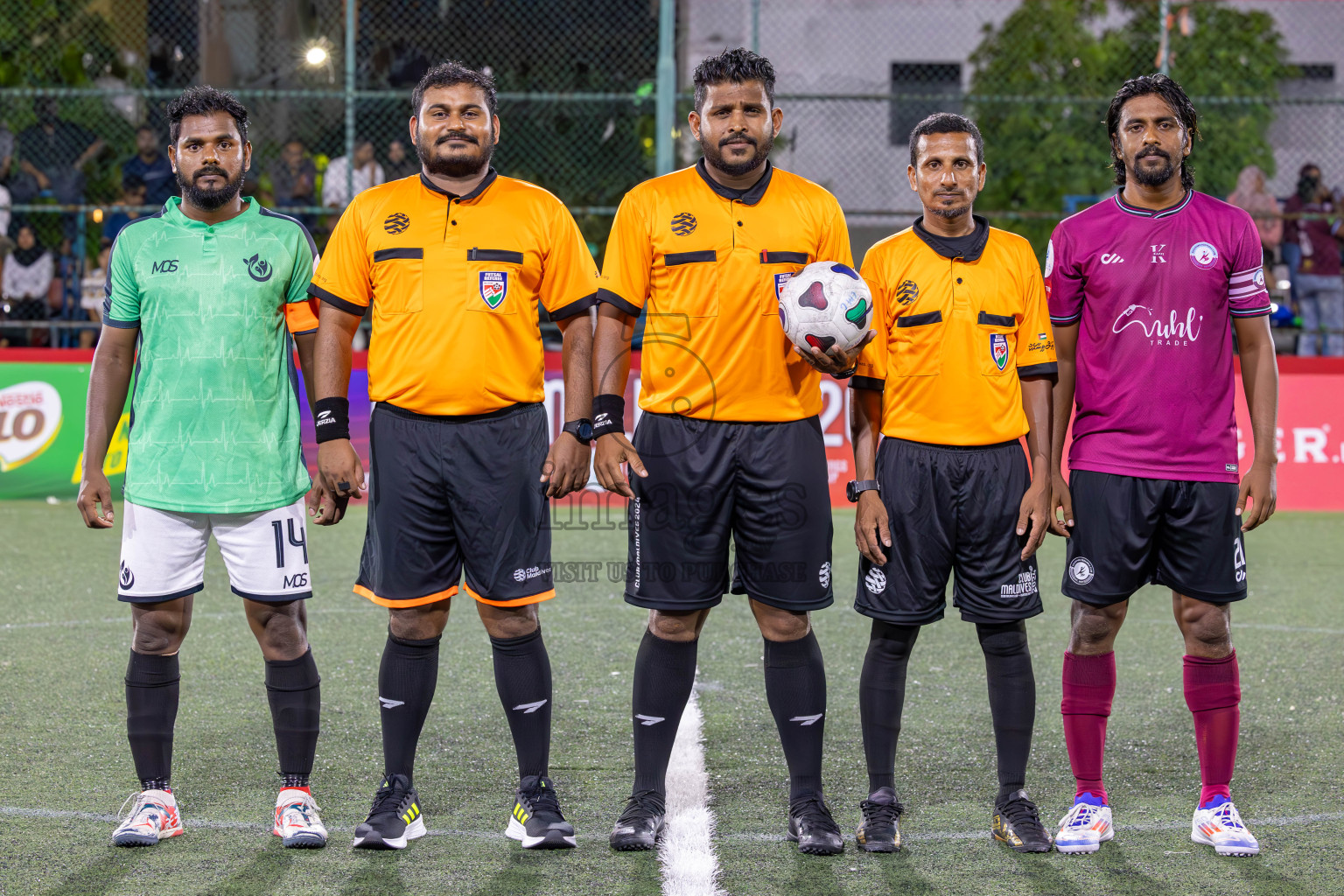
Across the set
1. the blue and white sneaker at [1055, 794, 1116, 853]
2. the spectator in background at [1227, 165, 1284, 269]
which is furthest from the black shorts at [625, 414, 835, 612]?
the spectator in background at [1227, 165, 1284, 269]

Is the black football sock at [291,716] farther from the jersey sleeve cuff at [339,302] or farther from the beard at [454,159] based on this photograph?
the beard at [454,159]

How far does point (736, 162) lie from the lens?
13.2 ft

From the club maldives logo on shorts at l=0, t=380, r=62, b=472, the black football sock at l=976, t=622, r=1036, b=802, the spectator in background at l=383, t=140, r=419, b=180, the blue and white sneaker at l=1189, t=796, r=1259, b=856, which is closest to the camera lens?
the blue and white sneaker at l=1189, t=796, r=1259, b=856

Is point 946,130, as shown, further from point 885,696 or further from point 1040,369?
point 885,696

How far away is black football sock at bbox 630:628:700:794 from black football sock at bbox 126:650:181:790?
1391 mm

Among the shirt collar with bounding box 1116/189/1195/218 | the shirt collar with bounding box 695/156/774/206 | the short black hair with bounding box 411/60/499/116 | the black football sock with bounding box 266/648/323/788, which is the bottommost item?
the black football sock with bounding box 266/648/323/788

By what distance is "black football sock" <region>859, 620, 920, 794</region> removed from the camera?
163 inches

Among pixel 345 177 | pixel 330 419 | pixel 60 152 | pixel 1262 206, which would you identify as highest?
pixel 60 152

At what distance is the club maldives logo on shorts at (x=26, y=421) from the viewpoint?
1055 centimetres

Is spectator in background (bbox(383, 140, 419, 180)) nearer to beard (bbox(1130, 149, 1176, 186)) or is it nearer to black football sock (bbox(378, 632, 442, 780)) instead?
black football sock (bbox(378, 632, 442, 780))

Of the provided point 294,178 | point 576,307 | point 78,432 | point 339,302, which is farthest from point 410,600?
point 294,178

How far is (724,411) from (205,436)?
4.99 feet

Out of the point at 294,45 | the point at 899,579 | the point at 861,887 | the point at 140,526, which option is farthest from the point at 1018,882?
the point at 294,45

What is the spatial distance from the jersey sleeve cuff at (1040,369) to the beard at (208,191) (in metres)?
2.37
